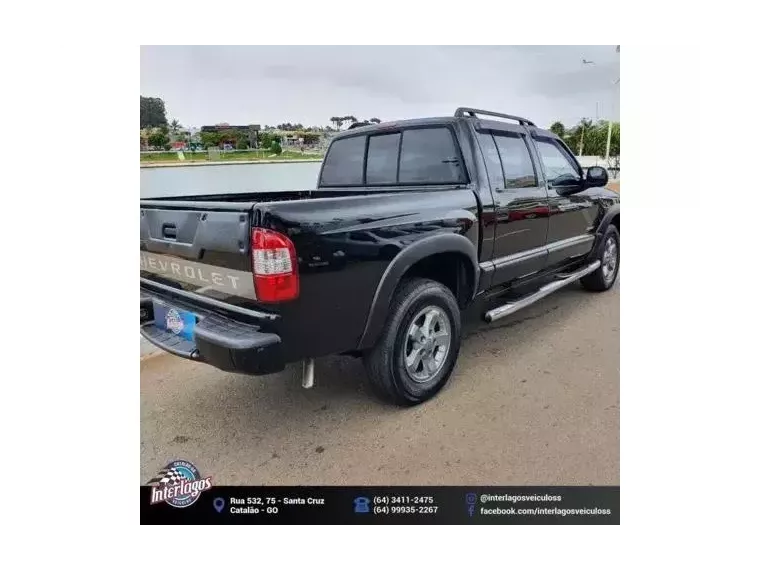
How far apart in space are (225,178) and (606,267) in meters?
3.38

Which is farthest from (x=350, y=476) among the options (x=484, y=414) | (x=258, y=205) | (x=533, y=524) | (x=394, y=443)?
(x=258, y=205)

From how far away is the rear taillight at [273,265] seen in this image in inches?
78.7

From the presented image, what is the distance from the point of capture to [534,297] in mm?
3439

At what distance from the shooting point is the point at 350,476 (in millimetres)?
2371

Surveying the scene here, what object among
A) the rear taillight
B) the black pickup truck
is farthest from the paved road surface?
the rear taillight

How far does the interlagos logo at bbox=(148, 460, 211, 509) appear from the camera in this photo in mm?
2438

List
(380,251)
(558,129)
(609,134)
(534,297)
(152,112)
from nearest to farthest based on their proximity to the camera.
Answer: (380,251) → (152,112) → (609,134) → (558,129) → (534,297)

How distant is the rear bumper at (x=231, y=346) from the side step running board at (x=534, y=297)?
1.56m

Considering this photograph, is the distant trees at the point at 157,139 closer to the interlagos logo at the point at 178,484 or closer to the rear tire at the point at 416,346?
the rear tire at the point at 416,346

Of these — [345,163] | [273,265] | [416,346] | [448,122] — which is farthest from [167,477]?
[448,122]

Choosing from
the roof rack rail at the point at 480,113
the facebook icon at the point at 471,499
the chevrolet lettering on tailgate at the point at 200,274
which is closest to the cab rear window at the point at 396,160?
the roof rack rail at the point at 480,113

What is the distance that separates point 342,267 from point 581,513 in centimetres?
179

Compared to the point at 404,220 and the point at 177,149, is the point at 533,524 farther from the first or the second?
the point at 177,149

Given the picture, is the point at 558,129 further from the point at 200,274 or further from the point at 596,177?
the point at 200,274
